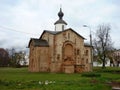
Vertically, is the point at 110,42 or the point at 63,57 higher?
the point at 110,42

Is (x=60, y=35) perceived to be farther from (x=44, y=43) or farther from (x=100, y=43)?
(x=100, y=43)

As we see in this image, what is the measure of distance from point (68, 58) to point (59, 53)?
267cm

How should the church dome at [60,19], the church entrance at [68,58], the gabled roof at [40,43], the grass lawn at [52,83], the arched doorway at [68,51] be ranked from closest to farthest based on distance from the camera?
the grass lawn at [52,83], the church entrance at [68,58], the gabled roof at [40,43], the arched doorway at [68,51], the church dome at [60,19]

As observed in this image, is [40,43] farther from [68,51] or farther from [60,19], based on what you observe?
[60,19]

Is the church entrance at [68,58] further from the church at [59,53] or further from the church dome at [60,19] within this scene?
the church dome at [60,19]

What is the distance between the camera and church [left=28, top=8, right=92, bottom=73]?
192 feet

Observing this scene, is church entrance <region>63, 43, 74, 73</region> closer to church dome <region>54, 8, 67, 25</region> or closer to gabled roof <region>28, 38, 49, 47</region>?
gabled roof <region>28, 38, 49, 47</region>

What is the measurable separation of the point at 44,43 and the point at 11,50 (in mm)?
74058

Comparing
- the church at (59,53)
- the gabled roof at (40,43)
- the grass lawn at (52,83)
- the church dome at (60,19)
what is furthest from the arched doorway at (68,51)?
the grass lawn at (52,83)

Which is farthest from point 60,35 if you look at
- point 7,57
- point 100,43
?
point 7,57

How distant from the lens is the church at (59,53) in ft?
192

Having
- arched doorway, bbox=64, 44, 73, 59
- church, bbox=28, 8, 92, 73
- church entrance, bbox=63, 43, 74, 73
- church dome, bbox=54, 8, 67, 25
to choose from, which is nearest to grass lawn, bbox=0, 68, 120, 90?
church, bbox=28, 8, 92, 73

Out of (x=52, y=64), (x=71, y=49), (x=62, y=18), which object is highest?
(x=62, y=18)

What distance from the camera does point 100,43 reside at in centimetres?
7350
